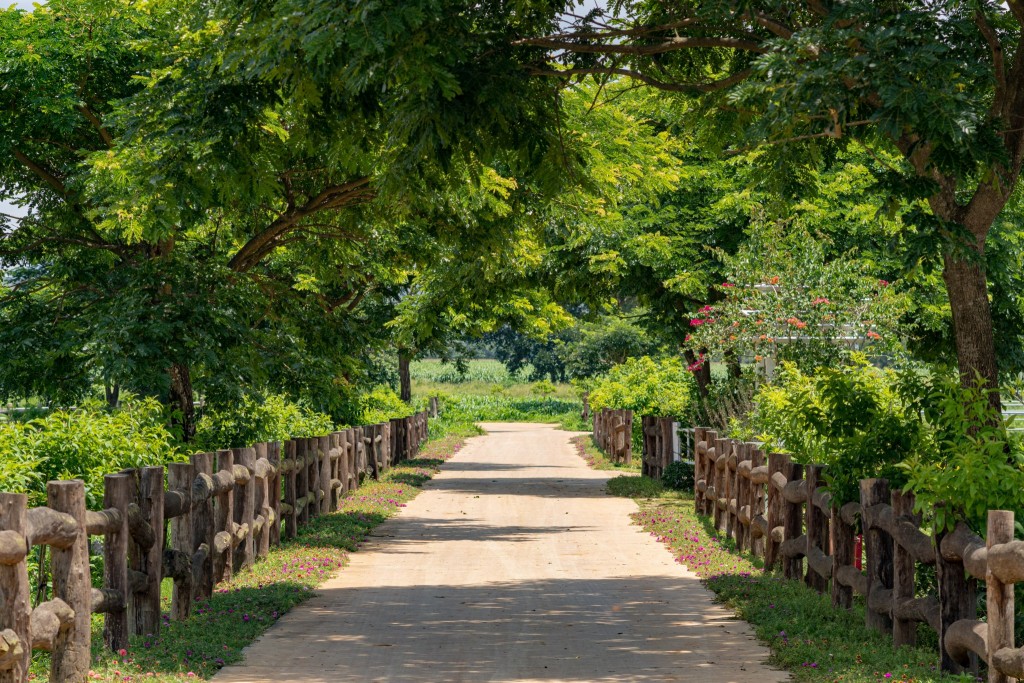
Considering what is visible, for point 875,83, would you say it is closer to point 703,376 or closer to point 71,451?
point 71,451

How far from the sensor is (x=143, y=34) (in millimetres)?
16828

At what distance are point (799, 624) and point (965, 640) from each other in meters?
2.45

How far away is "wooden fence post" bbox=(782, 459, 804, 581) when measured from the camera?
12484 millimetres

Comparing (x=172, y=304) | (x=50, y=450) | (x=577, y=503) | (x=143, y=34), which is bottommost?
(x=577, y=503)

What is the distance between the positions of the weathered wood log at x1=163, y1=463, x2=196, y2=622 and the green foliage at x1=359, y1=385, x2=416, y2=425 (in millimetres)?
18451

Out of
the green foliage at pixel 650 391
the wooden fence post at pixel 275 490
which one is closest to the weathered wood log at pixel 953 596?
the wooden fence post at pixel 275 490

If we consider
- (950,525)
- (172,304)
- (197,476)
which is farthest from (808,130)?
(172,304)

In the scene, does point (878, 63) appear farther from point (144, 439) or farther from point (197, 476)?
point (144, 439)

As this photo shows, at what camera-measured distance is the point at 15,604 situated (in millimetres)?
6945

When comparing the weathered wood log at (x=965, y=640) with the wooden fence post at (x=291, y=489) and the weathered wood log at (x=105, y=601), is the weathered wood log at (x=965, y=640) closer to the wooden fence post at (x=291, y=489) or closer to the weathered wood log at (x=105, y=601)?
the weathered wood log at (x=105, y=601)

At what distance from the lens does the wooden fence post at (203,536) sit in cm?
1116

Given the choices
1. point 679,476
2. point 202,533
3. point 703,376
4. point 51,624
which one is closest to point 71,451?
point 202,533

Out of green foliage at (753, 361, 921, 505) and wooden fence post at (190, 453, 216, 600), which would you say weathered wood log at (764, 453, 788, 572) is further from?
wooden fence post at (190, 453, 216, 600)

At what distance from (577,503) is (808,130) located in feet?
44.0
